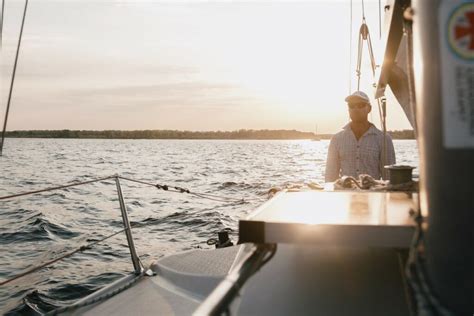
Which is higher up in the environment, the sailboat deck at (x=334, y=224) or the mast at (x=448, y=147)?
the mast at (x=448, y=147)

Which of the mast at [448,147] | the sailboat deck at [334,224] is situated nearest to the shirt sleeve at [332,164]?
the sailboat deck at [334,224]

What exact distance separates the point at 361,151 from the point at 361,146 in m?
0.06

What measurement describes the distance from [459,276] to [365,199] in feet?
2.94

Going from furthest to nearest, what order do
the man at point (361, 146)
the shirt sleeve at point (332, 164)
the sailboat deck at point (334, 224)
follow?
the shirt sleeve at point (332, 164) → the man at point (361, 146) → the sailboat deck at point (334, 224)

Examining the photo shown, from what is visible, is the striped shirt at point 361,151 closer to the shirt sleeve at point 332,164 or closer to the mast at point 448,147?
the shirt sleeve at point 332,164

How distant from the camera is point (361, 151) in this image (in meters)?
5.39

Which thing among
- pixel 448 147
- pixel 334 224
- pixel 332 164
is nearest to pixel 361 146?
pixel 332 164

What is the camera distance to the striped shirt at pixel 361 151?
5355mm

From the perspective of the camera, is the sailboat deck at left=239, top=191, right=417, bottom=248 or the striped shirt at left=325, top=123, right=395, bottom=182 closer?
the sailboat deck at left=239, top=191, right=417, bottom=248

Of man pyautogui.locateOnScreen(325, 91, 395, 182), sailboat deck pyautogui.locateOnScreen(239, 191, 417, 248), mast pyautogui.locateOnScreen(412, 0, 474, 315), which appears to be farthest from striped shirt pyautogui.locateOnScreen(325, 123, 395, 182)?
mast pyautogui.locateOnScreen(412, 0, 474, 315)

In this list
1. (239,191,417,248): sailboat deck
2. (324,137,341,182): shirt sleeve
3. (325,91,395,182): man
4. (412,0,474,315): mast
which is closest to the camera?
(412,0,474,315): mast

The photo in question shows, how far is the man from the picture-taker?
5281mm

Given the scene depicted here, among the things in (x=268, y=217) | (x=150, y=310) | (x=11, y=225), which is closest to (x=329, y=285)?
(x=268, y=217)

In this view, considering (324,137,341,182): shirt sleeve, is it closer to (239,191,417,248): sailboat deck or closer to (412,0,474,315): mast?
(239,191,417,248): sailboat deck
